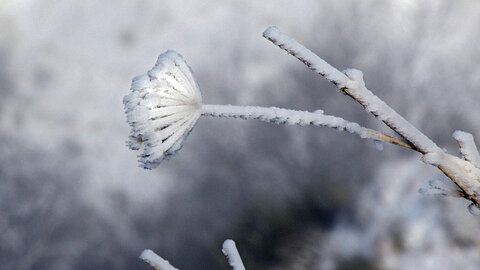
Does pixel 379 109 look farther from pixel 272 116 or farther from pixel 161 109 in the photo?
pixel 161 109

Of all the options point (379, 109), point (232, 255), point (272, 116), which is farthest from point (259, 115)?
point (232, 255)

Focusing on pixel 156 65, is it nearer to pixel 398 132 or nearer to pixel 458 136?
pixel 398 132

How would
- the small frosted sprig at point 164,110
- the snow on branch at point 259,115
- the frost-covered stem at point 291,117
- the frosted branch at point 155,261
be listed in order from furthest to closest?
the frosted branch at point 155,261
the small frosted sprig at point 164,110
the frost-covered stem at point 291,117
the snow on branch at point 259,115

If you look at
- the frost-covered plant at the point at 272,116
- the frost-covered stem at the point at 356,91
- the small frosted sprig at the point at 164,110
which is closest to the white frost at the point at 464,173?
the frost-covered plant at the point at 272,116

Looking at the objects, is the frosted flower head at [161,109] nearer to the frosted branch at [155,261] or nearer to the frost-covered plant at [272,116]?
the frost-covered plant at [272,116]

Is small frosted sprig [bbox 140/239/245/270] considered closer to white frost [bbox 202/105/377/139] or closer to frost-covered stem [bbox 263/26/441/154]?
white frost [bbox 202/105/377/139]

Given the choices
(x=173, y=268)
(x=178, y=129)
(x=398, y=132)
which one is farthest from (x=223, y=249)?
(x=398, y=132)
